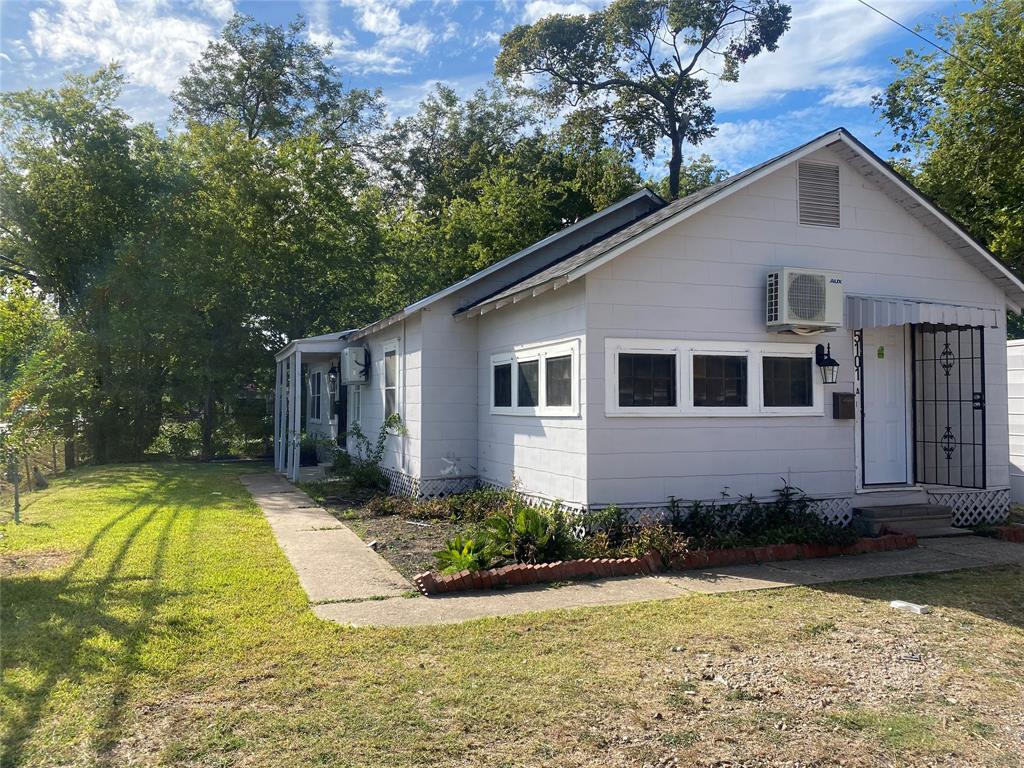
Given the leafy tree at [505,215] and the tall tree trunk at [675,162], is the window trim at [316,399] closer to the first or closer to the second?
the leafy tree at [505,215]

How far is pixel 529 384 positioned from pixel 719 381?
2.44m

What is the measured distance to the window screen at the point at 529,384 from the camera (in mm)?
9398

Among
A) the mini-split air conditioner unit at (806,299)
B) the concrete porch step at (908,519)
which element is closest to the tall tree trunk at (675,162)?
the mini-split air conditioner unit at (806,299)

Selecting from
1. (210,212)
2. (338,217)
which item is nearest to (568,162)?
(338,217)

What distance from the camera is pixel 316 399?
66.5 ft

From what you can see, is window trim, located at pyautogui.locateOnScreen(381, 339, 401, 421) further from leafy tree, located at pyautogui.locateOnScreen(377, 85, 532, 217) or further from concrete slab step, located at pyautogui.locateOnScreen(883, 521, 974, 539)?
leafy tree, located at pyautogui.locateOnScreen(377, 85, 532, 217)

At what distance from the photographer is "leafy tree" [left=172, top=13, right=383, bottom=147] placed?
28594 mm

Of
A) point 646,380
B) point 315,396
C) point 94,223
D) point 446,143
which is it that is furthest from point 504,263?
point 446,143

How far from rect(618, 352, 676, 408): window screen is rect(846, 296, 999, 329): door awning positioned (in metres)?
2.51

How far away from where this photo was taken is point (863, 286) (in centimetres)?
945

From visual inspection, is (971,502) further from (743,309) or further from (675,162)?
(675,162)

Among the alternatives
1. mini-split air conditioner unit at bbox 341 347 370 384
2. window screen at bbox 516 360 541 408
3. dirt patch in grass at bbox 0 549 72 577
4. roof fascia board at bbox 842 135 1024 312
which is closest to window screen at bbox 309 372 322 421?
mini-split air conditioner unit at bbox 341 347 370 384

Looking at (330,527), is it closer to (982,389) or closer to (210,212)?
(982,389)

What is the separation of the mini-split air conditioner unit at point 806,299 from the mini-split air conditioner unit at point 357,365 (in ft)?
27.6
